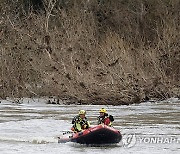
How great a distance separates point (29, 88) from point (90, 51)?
16.4 feet

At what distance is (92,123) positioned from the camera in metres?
30.5

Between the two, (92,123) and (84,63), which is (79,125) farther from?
(84,63)

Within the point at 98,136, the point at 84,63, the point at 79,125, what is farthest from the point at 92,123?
the point at 84,63

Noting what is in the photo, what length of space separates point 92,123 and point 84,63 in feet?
33.7

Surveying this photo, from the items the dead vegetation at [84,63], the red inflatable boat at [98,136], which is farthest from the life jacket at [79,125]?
the dead vegetation at [84,63]

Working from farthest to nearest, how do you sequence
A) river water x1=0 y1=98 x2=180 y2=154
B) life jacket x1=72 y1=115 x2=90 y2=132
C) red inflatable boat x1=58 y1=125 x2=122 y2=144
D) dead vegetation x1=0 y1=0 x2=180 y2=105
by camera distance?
dead vegetation x1=0 y1=0 x2=180 y2=105 → life jacket x1=72 y1=115 x2=90 y2=132 → red inflatable boat x1=58 y1=125 x2=122 y2=144 → river water x1=0 y1=98 x2=180 y2=154

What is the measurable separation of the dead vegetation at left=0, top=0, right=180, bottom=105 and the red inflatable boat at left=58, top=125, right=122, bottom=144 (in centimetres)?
1549

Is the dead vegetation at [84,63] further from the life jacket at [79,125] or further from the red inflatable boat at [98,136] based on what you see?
the red inflatable boat at [98,136]

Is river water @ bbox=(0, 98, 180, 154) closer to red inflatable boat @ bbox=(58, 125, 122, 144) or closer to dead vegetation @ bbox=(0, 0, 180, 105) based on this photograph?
red inflatable boat @ bbox=(58, 125, 122, 144)

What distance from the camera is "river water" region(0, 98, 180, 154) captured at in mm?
22594

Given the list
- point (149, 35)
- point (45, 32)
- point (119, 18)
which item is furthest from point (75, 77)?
point (119, 18)

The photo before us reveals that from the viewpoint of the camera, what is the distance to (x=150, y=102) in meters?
40.1

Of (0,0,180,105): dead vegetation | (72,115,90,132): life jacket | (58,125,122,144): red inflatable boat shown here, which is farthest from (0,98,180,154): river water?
(0,0,180,105): dead vegetation

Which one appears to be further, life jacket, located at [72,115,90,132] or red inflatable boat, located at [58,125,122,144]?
life jacket, located at [72,115,90,132]
